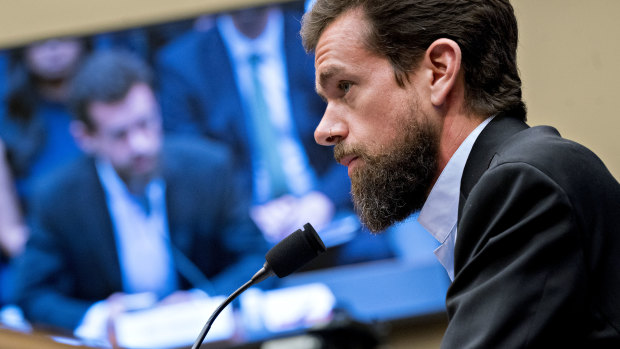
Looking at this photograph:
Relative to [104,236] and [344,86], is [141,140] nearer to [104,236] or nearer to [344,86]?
[104,236]

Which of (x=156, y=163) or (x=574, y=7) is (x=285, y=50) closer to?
(x=156, y=163)

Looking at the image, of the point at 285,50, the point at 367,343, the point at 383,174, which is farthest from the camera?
the point at 285,50

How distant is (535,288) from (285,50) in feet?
7.01

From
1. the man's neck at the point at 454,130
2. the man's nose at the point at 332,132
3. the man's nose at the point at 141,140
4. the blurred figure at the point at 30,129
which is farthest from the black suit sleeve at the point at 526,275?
the blurred figure at the point at 30,129

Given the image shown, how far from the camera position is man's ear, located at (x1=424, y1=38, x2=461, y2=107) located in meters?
1.25

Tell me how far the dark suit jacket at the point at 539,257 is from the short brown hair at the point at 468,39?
0.27m

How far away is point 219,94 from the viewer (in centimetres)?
296

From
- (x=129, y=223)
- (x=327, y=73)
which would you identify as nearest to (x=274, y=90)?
(x=129, y=223)

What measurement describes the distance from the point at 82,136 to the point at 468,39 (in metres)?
2.09

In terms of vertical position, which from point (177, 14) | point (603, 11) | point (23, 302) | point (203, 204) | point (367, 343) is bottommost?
point (367, 343)

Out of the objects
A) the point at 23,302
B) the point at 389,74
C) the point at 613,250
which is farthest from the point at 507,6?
the point at 23,302

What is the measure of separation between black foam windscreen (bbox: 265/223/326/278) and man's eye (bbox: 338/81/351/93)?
0.91ft

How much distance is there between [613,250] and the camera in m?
1.00

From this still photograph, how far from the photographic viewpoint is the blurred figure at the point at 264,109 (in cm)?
289
